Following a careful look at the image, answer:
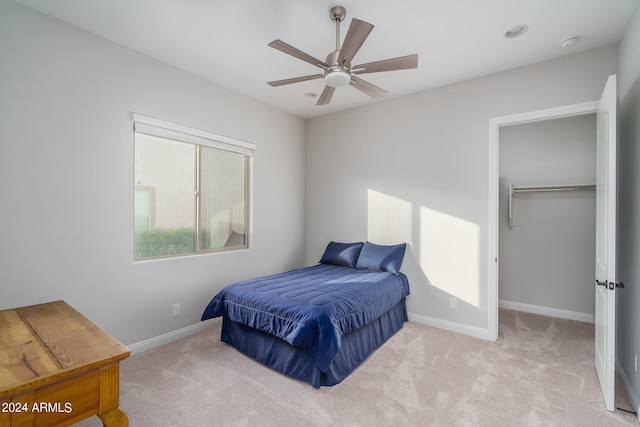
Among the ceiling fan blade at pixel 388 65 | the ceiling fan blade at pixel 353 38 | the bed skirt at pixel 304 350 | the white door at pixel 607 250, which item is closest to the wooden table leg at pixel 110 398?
the bed skirt at pixel 304 350

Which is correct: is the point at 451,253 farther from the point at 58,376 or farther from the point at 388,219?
the point at 58,376

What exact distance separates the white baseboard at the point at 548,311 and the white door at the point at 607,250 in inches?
68.0

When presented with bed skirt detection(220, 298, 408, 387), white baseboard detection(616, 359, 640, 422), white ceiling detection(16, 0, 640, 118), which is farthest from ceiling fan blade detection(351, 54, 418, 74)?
white baseboard detection(616, 359, 640, 422)

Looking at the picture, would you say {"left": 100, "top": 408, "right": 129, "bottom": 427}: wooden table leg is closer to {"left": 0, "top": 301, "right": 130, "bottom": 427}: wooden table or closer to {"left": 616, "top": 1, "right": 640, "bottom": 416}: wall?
{"left": 0, "top": 301, "right": 130, "bottom": 427}: wooden table

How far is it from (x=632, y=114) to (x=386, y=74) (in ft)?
6.67

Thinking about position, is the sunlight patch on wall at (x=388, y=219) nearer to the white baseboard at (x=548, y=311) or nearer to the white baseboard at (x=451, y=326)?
the white baseboard at (x=451, y=326)

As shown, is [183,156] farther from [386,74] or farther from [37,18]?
[386,74]

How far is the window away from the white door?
3419 mm

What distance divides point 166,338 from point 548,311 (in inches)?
183

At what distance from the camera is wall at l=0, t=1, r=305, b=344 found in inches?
86.7

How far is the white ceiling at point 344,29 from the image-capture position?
2195 millimetres

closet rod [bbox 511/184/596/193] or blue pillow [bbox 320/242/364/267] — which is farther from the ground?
closet rod [bbox 511/184/596/193]

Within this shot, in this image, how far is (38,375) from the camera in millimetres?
1077

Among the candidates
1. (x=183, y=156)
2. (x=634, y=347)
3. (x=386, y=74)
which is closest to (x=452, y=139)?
(x=386, y=74)
